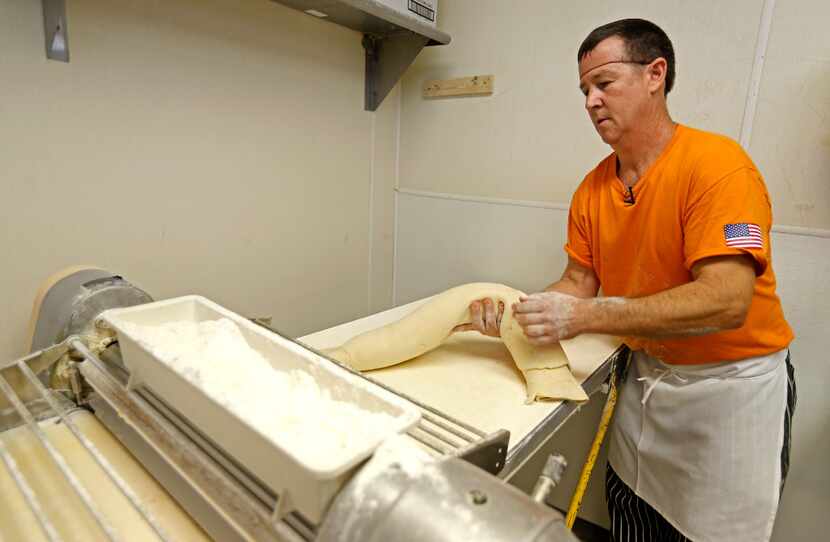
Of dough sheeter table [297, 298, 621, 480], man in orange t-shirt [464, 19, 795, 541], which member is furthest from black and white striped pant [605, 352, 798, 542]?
dough sheeter table [297, 298, 621, 480]

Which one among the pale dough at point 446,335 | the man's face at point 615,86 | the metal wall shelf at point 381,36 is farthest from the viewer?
the metal wall shelf at point 381,36

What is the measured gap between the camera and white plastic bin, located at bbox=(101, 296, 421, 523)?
0.46 meters

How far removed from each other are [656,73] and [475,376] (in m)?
0.85

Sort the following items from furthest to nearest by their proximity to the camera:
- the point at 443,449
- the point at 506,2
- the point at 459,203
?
the point at 459,203 < the point at 506,2 < the point at 443,449

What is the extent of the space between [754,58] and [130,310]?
1.70m

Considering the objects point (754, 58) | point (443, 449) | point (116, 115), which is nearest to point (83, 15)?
point (116, 115)

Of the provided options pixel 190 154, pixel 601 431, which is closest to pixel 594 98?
pixel 601 431

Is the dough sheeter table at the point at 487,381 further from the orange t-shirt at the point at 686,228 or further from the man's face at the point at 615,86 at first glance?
the man's face at the point at 615,86

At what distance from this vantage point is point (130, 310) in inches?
30.1

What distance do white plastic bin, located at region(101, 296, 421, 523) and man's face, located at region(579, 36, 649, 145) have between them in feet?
3.03

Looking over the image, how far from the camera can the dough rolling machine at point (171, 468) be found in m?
0.43

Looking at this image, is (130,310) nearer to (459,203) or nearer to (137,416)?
(137,416)

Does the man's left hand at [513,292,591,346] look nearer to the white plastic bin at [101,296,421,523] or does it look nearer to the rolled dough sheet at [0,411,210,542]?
the white plastic bin at [101,296,421,523]

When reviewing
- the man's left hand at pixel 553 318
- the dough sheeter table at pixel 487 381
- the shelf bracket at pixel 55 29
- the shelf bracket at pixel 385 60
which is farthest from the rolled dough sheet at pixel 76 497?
the shelf bracket at pixel 385 60
